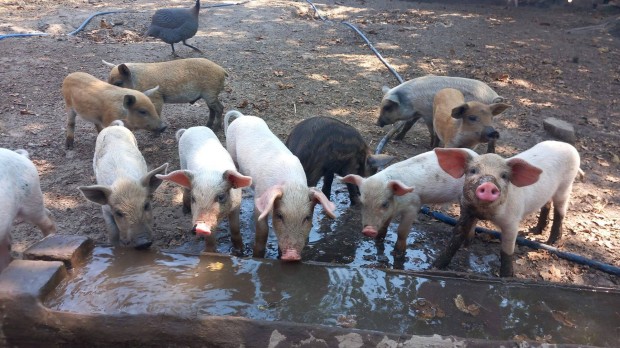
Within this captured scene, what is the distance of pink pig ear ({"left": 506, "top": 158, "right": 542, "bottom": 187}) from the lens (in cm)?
322

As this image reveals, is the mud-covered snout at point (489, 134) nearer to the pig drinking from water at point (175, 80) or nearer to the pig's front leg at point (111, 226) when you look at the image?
the pig drinking from water at point (175, 80)

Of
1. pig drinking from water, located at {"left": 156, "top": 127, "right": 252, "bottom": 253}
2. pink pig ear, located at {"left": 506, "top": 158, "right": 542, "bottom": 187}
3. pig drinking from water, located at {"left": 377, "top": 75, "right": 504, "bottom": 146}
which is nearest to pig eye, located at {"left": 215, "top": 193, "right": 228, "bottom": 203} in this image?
pig drinking from water, located at {"left": 156, "top": 127, "right": 252, "bottom": 253}

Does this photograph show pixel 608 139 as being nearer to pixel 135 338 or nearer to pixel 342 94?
pixel 342 94

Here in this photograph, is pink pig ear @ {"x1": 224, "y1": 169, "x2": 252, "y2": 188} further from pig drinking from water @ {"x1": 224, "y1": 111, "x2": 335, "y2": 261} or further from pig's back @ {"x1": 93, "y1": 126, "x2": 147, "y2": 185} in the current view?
pig's back @ {"x1": 93, "y1": 126, "x2": 147, "y2": 185}

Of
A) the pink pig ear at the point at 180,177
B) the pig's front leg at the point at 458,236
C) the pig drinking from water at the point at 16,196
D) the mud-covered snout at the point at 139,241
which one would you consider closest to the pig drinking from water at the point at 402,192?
the pig's front leg at the point at 458,236

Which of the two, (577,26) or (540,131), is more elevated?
(577,26)

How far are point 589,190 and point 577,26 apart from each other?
27.1 ft

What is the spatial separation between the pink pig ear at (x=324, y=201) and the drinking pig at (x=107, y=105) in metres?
2.76

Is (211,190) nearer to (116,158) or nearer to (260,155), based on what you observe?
(260,155)

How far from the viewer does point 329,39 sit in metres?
10.3

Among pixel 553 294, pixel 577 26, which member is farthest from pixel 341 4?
pixel 553 294

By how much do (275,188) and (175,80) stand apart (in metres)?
3.24

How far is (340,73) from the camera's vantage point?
832 centimetres

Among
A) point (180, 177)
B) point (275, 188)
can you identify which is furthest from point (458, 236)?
point (180, 177)
